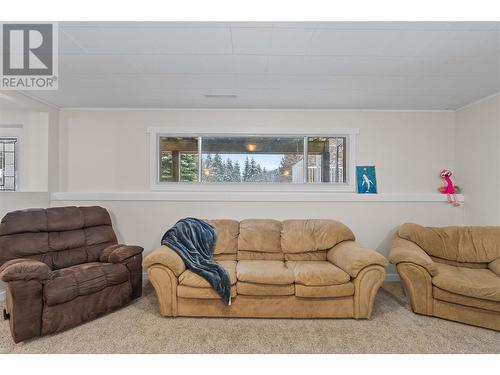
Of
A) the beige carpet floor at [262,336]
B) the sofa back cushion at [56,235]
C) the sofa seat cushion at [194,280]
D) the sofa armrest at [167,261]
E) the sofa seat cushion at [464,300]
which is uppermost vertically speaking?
the sofa back cushion at [56,235]

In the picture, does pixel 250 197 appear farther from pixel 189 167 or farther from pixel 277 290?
pixel 277 290

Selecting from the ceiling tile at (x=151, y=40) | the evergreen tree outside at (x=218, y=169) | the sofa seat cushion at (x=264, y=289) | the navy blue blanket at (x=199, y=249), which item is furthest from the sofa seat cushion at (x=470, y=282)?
the ceiling tile at (x=151, y=40)

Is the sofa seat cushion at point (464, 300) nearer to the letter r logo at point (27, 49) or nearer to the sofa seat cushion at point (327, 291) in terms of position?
the sofa seat cushion at point (327, 291)

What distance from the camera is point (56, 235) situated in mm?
2902

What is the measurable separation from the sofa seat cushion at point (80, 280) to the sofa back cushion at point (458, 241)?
3260mm

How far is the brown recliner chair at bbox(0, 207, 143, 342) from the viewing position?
2.19 metres

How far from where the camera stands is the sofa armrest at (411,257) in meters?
2.62

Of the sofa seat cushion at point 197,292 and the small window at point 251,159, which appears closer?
the sofa seat cushion at point 197,292

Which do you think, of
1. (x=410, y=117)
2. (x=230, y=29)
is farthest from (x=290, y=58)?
(x=410, y=117)

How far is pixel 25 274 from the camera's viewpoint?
7.19 feet

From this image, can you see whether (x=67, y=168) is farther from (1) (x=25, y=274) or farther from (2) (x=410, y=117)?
(2) (x=410, y=117)

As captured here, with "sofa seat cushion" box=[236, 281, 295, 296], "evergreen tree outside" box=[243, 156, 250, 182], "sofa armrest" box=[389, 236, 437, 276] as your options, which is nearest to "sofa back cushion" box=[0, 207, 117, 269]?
"sofa seat cushion" box=[236, 281, 295, 296]

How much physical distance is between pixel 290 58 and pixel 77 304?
114 inches

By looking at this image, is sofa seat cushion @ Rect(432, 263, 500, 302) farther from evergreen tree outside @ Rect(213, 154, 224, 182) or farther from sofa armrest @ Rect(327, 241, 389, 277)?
evergreen tree outside @ Rect(213, 154, 224, 182)
